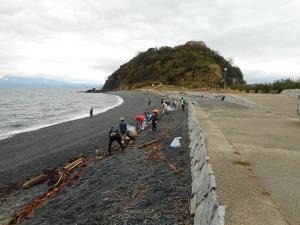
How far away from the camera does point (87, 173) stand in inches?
579

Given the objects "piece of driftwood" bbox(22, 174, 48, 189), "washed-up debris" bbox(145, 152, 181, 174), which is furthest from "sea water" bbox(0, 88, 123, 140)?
Result: "washed-up debris" bbox(145, 152, 181, 174)

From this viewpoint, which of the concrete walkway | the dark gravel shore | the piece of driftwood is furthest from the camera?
the piece of driftwood

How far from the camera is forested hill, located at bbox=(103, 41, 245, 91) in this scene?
115312mm

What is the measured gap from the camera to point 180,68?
12588 centimetres

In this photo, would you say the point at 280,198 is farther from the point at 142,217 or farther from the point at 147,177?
the point at 147,177

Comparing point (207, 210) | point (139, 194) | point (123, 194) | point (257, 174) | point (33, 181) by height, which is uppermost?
point (257, 174)

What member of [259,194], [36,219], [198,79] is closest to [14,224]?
[36,219]

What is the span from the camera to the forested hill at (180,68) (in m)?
115

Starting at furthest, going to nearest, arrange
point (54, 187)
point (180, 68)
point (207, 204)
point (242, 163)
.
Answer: point (180, 68)
point (54, 187)
point (242, 163)
point (207, 204)

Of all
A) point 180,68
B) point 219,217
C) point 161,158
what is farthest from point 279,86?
point 180,68

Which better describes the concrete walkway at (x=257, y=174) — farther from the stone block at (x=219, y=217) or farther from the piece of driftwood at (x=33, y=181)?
the piece of driftwood at (x=33, y=181)

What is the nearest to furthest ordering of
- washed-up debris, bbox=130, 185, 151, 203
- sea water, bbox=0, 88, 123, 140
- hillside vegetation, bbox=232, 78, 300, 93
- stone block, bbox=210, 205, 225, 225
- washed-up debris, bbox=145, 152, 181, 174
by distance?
stone block, bbox=210, 205, 225, 225 < washed-up debris, bbox=130, 185, 151, 203 < washed-up debris, bbox=145, 152, 181, 174 < sea water, bbox=0, 88, 123, 140 < hillside vegetation, bbox=232, 78, 300, 93

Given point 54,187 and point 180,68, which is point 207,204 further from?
point 180,68

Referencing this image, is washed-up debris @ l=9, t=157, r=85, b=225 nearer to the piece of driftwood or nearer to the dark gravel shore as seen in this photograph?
the piece of driftwood
